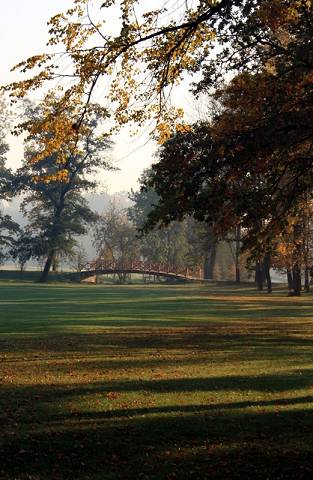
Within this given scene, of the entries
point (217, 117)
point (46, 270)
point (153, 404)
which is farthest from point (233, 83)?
point (46, 270)

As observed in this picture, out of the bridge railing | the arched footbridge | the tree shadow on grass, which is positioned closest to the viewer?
the tree shadow on grass

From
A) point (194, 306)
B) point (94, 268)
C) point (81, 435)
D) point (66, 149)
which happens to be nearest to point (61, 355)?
point (66, 149)

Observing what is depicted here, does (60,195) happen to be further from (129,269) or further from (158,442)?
(158,442)

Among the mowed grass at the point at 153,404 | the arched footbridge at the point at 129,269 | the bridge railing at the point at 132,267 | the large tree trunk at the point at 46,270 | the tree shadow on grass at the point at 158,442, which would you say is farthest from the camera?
the bridge railing at the point at 132,267

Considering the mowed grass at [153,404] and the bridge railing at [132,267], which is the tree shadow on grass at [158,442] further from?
the bridge railing at [132,267]

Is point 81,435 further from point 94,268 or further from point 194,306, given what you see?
point 94,268

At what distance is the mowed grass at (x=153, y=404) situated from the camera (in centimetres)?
826

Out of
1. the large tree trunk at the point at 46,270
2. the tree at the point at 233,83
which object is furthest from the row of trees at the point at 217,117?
the large tree trunk at the point at 46,270

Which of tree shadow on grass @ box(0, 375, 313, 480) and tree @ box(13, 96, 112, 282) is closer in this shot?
tree shadow on grass @ box(0, 375, 313, 480)

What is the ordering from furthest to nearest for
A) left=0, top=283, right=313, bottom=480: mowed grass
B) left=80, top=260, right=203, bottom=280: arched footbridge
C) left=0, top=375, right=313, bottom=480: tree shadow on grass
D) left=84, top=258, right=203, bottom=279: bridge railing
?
1. left=84, top=258, right=203, bottom=279: bridge railing
2. left=80, top=260, right=203, bottom=280: arched footbridge
3. left=0, top=283, right=313, bottom=480: mowed grass
4. left=0, top=375, right=313, bottom=480: tree shadow on grass

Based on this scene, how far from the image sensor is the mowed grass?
8.26 m

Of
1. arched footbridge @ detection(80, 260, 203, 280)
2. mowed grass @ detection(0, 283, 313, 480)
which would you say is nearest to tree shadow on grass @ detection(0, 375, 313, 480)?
mowed grass @ detection(0, 283, 313, 480)

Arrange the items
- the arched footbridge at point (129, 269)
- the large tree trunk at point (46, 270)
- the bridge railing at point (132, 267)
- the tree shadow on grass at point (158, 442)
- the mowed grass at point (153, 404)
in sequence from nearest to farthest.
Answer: the tree shadow on grass at point (158, 442), the mowed grass at point (153, 404), the large tree trunk at point (46, 270), the arched footbridge at point (129, 269), the bridge railing at point (132, 267)

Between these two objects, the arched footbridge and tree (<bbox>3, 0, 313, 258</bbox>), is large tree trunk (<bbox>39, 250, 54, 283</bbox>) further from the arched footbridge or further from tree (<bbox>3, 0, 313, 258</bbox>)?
tree (<bbox>3, 0, 313, 258</bbox>)
